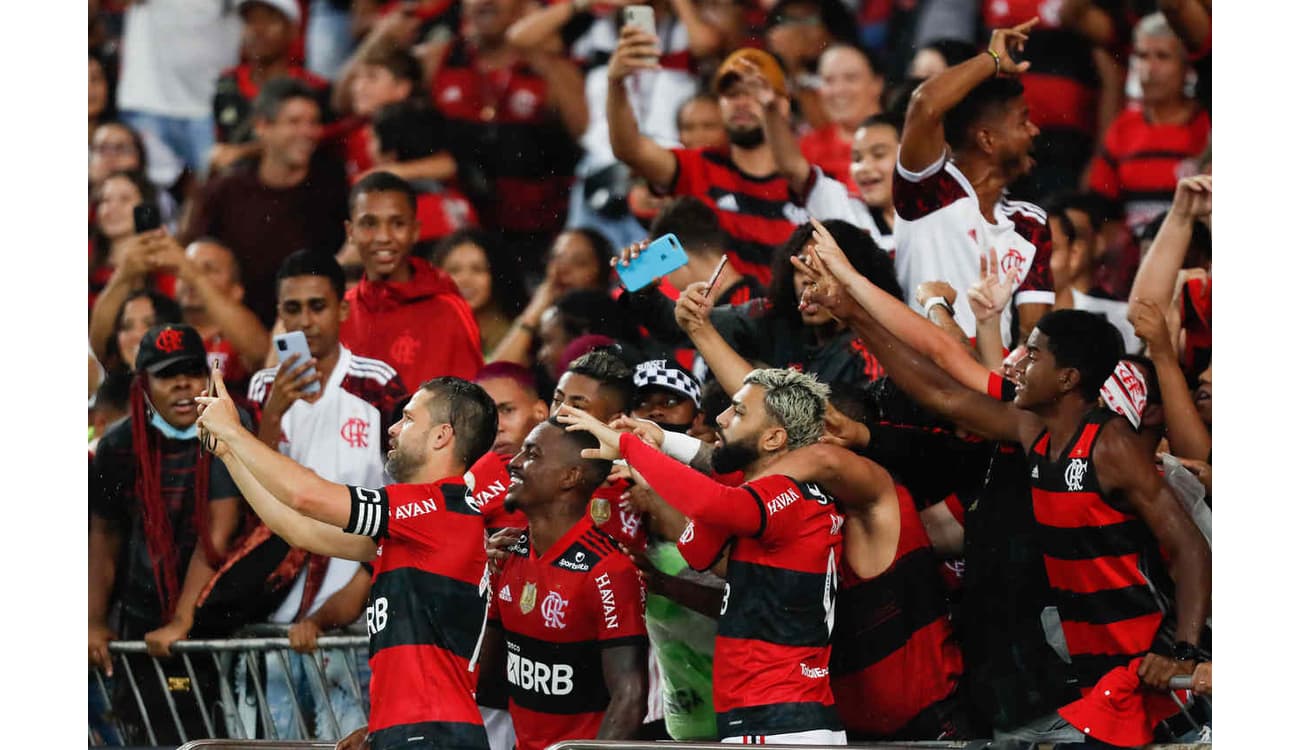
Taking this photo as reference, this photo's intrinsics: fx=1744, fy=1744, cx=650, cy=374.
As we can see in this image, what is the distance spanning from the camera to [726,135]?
5.65m

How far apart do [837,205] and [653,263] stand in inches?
28.0

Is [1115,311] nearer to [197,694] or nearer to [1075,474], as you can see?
[1075,474]

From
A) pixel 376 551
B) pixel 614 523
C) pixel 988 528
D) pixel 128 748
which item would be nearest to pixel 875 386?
pixel 988 528

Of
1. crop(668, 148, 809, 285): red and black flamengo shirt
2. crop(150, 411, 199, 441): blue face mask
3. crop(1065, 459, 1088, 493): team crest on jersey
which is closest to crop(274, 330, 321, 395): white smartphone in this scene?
crop(150, 411, 199, 441): blue face mask

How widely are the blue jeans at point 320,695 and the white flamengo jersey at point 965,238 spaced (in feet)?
6.56

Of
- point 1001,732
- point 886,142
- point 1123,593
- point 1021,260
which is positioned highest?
point 886,142

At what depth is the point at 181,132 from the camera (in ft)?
22.6

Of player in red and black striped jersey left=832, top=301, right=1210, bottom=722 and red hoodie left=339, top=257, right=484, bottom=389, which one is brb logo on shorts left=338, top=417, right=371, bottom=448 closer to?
red hoodie left=339, top=257, right=484, bottom=389

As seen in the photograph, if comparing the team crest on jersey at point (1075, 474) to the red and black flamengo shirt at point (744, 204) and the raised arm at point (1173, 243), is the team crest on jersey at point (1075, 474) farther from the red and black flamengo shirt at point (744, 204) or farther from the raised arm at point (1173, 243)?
the red and black flamengo shirt at point (744, 204)

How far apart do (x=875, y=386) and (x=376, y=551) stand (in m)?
1.44

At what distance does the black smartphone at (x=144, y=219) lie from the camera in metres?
6.41

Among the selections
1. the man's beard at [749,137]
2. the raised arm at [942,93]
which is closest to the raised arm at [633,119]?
the man's beard at [749,137]

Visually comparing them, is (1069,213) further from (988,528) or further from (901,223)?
(988,528)

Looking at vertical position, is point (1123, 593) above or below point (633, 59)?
below
